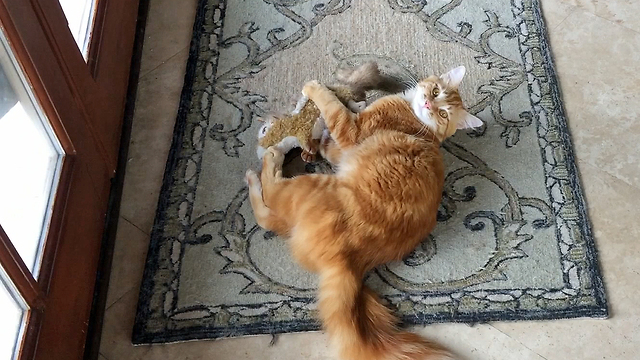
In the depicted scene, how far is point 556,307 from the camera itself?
1.57m

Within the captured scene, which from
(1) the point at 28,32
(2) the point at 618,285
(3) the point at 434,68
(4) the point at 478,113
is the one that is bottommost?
(2) the point at 618,285

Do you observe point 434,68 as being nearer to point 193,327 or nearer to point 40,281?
point 193,327

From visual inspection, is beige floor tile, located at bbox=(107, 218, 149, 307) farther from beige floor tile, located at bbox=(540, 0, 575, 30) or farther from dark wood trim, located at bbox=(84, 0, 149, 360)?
beige floor tile, located at bbox=(540, 0, 575, 30)

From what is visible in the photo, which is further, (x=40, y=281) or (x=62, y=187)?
(x=62, y=187)

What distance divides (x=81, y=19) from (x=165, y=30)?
45 centimetres

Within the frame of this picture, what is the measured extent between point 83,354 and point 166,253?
31 centimetres

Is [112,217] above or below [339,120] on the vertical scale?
below

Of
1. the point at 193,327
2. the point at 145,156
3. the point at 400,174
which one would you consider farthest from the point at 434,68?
the point at 193,327

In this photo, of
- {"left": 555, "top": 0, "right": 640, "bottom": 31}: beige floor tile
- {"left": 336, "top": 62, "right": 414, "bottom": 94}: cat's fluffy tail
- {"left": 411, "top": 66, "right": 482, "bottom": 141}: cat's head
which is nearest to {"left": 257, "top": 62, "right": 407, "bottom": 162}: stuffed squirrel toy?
{"left": 336, "top": 62, "right": 414, "bottom": 94}: cat's fluffy tail

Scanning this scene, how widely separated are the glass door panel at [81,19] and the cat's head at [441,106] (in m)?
0.88

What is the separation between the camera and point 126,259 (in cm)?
165

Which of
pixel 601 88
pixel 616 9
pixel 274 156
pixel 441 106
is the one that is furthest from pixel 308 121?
pixel 616 9

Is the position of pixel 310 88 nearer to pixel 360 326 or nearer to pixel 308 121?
pixel 308 121

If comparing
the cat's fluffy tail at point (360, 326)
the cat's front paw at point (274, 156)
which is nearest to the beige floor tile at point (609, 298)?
the cat's fluffy tail at point (360, 326)
